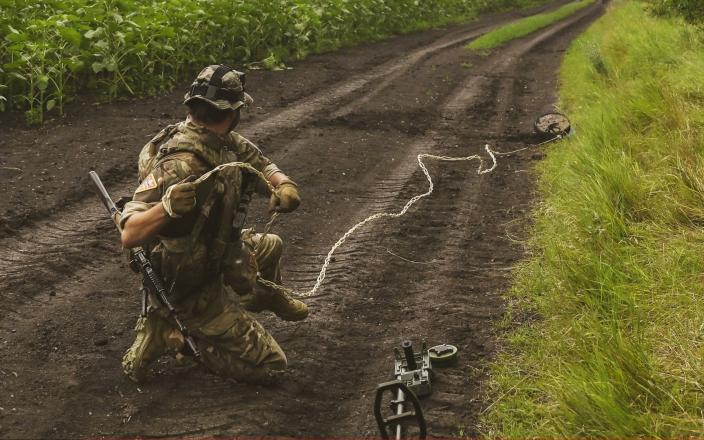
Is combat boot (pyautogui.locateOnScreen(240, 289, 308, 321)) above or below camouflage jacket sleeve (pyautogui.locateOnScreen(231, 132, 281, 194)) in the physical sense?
below

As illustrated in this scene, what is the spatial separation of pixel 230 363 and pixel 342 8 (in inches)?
606

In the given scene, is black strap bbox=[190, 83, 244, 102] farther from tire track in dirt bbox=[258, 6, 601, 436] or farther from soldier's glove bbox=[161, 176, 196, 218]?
tire track in dirt bbox=[258, 6, 601, 436]

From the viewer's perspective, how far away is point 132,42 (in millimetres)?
12227

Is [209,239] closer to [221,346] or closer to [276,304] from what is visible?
[221,346]

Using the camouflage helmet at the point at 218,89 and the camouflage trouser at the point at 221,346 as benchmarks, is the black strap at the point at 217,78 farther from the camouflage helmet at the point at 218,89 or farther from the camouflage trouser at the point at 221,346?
the camouflage trouser at the point at 221,346

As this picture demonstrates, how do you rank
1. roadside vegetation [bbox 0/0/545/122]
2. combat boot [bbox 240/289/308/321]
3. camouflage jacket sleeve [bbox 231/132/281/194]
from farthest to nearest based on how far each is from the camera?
roadside vegetation [bbox 0/0/545/122] < combat boot [bbox 240/289/308/321] < camouflage jacket sleeve [bbox 231/132/281/194]

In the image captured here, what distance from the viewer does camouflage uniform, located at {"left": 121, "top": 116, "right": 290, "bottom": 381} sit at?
15.0 ft

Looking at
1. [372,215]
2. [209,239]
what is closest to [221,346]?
[209,239]

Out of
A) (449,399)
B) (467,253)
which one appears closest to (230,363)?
(449,399)

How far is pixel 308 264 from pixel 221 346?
2124 mm

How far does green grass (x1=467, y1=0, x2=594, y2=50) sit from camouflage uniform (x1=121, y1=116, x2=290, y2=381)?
1670 centimetres

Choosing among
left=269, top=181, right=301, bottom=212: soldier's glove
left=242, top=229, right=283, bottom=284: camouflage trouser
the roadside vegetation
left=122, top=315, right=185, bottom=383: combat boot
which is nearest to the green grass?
the roadside vegetation

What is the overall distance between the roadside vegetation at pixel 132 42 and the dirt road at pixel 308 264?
1.96 feet

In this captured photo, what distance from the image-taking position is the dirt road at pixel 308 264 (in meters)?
4.56
